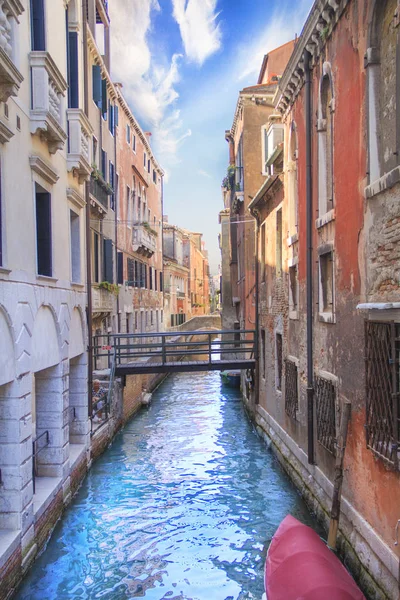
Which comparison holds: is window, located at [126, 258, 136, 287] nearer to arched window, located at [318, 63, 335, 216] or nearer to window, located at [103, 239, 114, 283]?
window, located at [103, 239, 114, 283]

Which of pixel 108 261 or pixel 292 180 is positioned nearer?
pixel 292 180

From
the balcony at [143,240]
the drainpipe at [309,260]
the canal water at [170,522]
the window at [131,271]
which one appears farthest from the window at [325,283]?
the balcony at [143,240]

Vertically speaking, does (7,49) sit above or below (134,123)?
below

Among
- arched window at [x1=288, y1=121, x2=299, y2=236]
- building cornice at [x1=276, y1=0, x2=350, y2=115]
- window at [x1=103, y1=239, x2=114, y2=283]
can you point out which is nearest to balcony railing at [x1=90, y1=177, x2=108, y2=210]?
window at [x1=103, y1=239, x2=114, y2=283]

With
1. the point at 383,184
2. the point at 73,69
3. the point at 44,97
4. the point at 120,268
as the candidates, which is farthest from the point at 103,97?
the point at 383,184

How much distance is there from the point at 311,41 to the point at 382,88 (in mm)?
3260

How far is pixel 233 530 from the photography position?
8766 millimetres

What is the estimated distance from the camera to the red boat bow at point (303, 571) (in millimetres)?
5230

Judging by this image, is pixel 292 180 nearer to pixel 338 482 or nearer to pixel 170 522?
pixel 338 482

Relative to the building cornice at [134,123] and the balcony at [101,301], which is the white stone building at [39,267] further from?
the building cornice at [134,123]

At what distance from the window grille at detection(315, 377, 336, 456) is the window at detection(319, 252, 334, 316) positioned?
4.01 feet

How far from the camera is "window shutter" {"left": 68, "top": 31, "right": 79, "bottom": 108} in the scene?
11.0m

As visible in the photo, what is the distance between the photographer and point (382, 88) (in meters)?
6.32

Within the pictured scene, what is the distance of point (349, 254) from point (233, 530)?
4.90 meters
